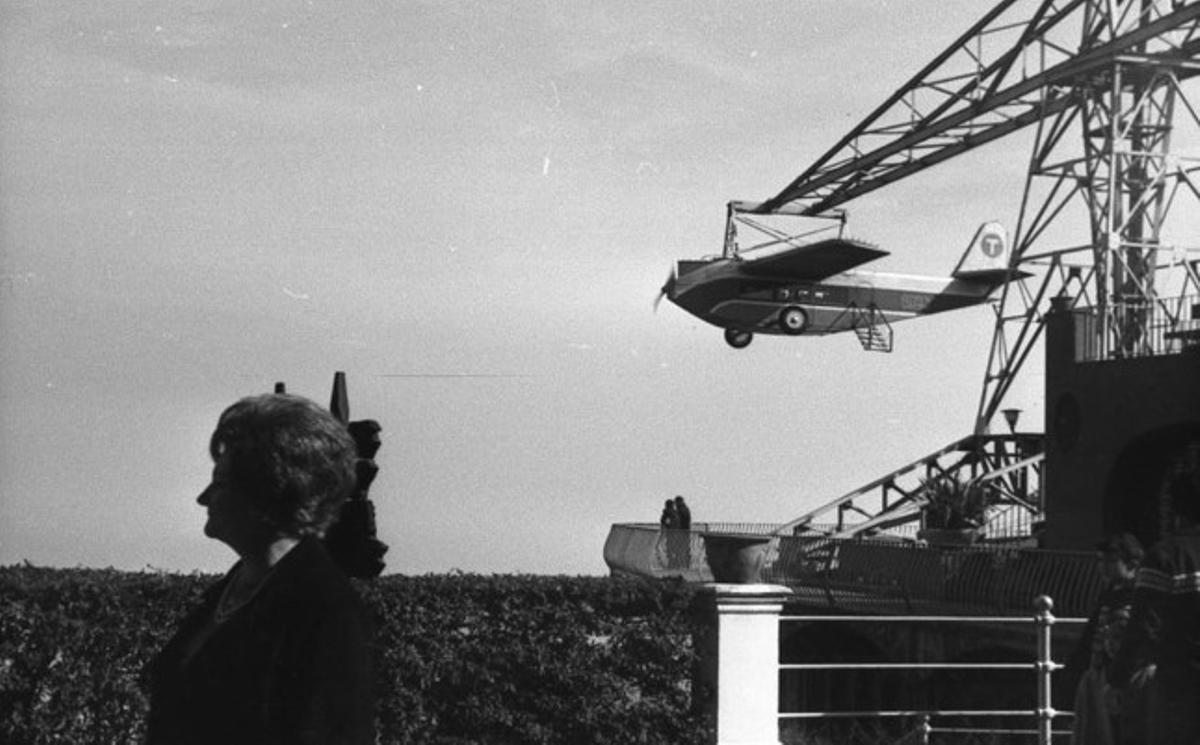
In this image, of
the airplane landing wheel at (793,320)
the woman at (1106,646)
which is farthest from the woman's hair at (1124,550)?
the airplane landing wheel at (793,320)

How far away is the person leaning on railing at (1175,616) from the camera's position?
6621mm

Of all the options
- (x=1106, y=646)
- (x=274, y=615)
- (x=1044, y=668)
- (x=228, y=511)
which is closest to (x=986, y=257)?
(x=1044, y=668)

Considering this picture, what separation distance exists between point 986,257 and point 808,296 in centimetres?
1111

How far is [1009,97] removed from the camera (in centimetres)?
3725

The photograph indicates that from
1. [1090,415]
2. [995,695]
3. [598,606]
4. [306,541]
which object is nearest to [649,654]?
[598,606]

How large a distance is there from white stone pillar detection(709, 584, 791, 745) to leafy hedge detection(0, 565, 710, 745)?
236 millimetres

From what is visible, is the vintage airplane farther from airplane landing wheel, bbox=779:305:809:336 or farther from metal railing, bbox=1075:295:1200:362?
metal railing, bbox=1075:295:1200:362

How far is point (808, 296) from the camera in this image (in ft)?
155

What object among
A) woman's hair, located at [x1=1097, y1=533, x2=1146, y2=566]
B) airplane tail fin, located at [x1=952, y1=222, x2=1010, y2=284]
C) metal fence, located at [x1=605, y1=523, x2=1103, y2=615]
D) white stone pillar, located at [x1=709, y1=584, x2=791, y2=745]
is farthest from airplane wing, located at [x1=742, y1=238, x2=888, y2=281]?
woman's hair, located at [x1=1097, y1=533, x2=1146, y2=566]

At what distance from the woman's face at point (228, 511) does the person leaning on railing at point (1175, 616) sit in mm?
4493

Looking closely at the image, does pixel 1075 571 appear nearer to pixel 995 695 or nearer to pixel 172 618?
pixel 995 695

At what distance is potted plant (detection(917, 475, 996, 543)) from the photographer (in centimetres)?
3100

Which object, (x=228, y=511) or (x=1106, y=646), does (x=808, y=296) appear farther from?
(x=228, y=511)

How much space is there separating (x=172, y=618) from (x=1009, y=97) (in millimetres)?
30786
